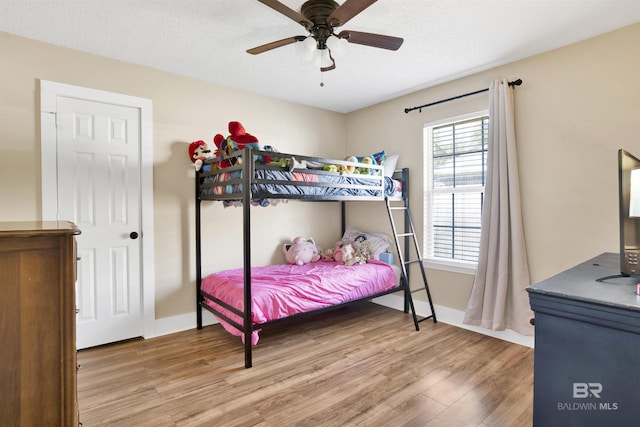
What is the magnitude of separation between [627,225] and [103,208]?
138 inches

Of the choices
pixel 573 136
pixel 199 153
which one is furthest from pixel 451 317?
pixel 199 153

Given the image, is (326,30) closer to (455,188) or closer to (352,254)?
(455,188)

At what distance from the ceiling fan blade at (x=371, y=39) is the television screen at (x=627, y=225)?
4.16 feet

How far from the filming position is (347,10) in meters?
1.67

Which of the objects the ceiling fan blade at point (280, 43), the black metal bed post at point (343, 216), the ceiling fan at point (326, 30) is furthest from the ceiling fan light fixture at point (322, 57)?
the black metal bed post at point (343, 216)

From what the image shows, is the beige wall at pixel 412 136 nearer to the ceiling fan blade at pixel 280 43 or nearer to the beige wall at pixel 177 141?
the beige wall at pixel 177 141

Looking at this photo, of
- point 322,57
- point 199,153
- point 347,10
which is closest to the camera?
point 347,10

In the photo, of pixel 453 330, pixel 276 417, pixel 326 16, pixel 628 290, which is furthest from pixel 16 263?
pixel 453 330

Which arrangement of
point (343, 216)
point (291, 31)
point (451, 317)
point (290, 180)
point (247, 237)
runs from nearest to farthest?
point (291, 31) < point (247, 237) < point (290, 180) < point (451, 317) < point (343, 216)

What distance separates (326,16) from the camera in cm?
188

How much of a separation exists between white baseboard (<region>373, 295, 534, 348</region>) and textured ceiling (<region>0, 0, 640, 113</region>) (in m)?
2.39

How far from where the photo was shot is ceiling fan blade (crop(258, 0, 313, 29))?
160 centimetres

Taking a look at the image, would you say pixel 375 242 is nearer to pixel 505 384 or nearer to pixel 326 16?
pixel 505 384

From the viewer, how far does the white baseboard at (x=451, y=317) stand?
2.82 m
